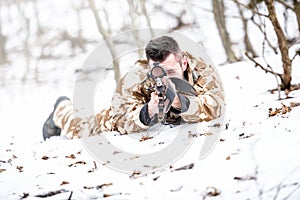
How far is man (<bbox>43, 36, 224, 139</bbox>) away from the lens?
2.84 metres

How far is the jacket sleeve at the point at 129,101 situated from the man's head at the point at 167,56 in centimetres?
39

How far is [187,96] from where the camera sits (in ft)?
9.45

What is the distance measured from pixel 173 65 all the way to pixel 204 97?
0.42 m

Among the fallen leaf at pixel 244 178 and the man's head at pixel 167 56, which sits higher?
the man's head at pixel 167 56

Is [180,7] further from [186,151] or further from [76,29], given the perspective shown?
[186,151]

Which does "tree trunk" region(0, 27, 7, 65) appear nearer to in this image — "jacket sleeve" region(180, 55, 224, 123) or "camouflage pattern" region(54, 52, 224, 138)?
"camouflage pattern" region(54, 52, 224, 138)

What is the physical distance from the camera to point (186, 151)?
2.24 metres

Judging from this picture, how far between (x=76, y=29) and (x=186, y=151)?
897 inches

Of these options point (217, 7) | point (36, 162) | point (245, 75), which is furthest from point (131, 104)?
point (217, 7)

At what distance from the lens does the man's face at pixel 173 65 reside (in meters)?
3.00

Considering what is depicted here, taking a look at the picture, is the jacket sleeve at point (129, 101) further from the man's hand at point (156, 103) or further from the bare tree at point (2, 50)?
the bare tree at point (2, 50)

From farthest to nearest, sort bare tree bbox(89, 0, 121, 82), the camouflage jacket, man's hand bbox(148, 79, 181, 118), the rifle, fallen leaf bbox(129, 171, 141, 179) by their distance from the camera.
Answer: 1. bare tree bbox(89, 0, 121, 82)
2. the camouflage jacket
3. man's hand bbox(148, 79, 181, 118)
4. the rifle
5. fallen leaf bbox(129, 171, 141, 179)

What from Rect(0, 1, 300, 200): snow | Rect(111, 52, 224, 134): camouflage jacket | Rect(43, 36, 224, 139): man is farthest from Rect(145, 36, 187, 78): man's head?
Rect(0, 1, 300, 200): snow

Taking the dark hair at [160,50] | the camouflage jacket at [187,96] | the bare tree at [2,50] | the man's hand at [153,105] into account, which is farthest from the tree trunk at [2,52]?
the man's hand at [153,105]
